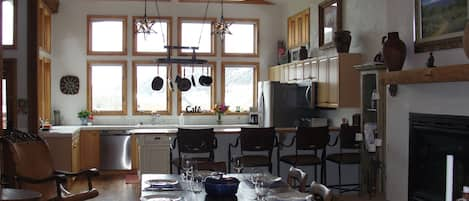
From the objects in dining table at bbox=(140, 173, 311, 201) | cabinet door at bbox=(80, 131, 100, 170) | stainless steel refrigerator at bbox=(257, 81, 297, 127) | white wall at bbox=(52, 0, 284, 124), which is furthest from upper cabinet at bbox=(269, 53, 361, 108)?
cabinet door at bbox=(80, 131, 100, 170)

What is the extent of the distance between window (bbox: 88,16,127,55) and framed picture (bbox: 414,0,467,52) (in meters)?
6.07

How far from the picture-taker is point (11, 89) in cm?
711

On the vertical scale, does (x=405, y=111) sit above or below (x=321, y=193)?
above

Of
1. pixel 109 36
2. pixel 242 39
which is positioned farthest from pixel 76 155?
pixel 242 39

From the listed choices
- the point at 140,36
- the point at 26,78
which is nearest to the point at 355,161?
the point at 26,78

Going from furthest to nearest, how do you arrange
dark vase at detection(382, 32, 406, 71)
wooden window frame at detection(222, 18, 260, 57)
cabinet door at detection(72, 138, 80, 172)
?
wooden window frame at detection(222, 18, 260, 57)
cabinet door at detection(72, 138, 80, 172)
dark vase at detection(382, 32, 406, 71)

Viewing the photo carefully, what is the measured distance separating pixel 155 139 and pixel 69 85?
386 cm

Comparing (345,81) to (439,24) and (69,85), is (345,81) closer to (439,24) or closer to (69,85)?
(439,24)

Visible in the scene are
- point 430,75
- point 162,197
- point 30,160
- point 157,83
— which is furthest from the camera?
point 157,83

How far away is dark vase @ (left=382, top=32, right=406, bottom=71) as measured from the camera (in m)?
5.34

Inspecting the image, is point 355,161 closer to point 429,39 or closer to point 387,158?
point 387,158

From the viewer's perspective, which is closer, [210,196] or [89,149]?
[210,196]

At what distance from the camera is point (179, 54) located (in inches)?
393

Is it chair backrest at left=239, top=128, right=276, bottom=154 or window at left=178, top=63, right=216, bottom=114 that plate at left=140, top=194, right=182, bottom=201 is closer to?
chair backrest at left=239, top=128, right=276, bottom=154
